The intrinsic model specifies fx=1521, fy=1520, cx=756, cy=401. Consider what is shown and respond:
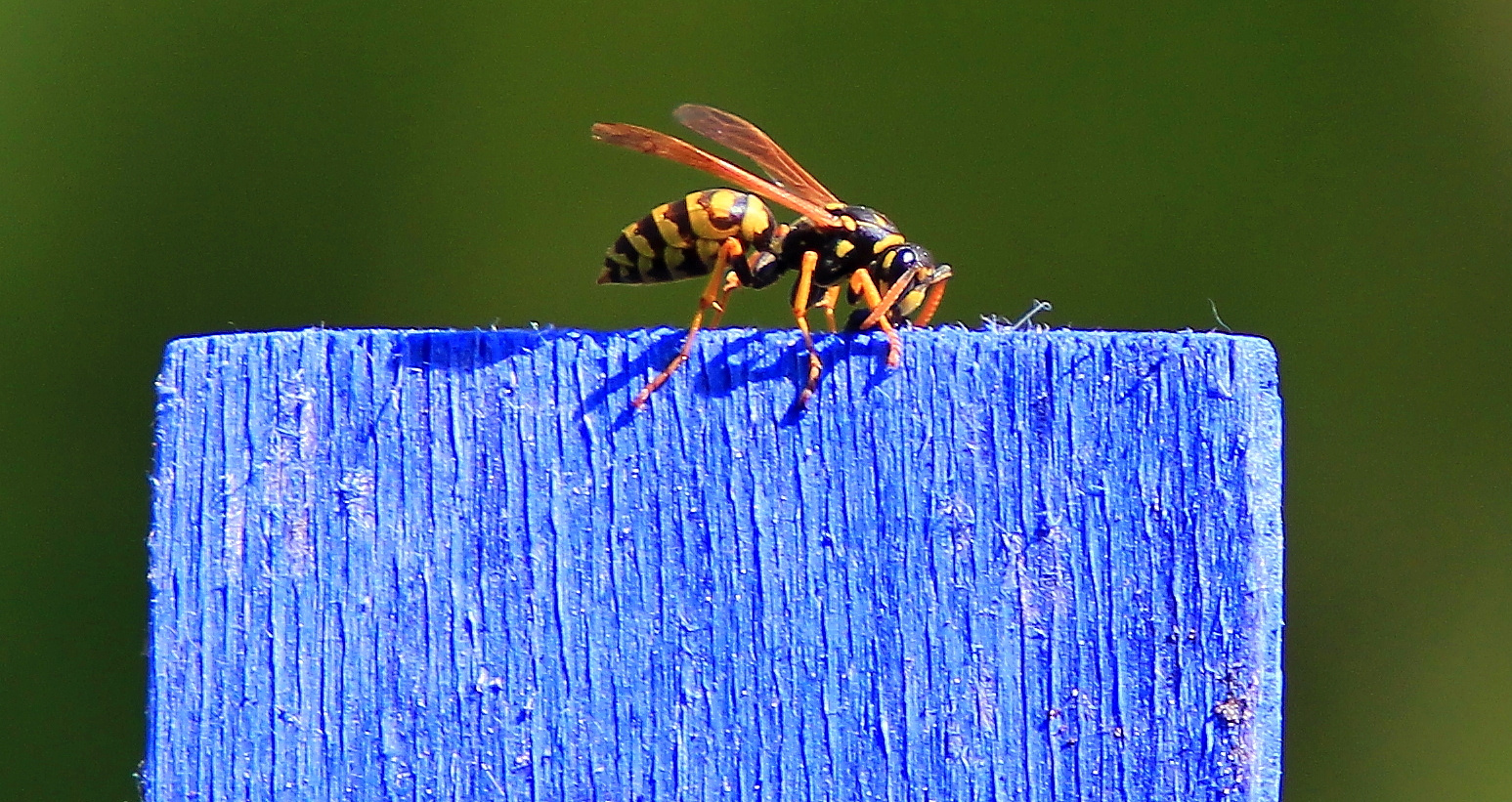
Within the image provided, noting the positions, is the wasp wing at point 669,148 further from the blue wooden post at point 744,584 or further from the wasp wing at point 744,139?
the blue wooden post at point 744,584

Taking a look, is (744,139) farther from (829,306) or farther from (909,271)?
(829,306)

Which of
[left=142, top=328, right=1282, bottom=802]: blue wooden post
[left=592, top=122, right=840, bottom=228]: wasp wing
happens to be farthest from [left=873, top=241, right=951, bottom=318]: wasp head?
[left=142, top=328, right=1282, bottom=802]: blue wooden post

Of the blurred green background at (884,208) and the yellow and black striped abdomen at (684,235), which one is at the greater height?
the blurred green background at (884,208)

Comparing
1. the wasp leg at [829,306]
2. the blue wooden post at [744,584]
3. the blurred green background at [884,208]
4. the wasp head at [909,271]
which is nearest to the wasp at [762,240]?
the wasp head at [909,271]

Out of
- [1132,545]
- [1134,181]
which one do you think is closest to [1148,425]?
[1132,545]

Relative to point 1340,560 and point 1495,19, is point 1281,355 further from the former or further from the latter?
point 1495,19

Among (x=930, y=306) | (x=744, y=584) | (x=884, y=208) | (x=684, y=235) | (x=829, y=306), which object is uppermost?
(x=884, y=208)

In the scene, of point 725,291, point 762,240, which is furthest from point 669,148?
point 762,240
